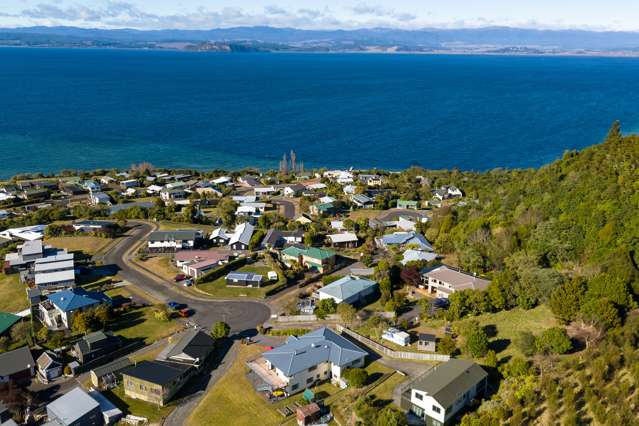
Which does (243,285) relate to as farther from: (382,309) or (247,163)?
(247,163)

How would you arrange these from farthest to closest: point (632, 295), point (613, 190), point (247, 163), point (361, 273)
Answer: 1. point (247, 163)
2. point (361, 273)
3. point (613, 190)
4. point (632, 295)

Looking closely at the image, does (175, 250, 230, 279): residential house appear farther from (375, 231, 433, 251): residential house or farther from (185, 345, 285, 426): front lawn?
(375, 231, 433, 251): residential house

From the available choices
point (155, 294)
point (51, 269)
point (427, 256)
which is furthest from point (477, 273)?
point (51, 269)

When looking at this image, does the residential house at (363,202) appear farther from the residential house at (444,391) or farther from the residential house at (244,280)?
the residential house at (444,391)

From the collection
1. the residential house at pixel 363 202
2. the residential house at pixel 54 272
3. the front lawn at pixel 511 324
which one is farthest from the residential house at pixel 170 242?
the front lawn at pixel 511 324

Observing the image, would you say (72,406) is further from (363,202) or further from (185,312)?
(363,202)

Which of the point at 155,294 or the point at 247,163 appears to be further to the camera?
the point at 247,163
